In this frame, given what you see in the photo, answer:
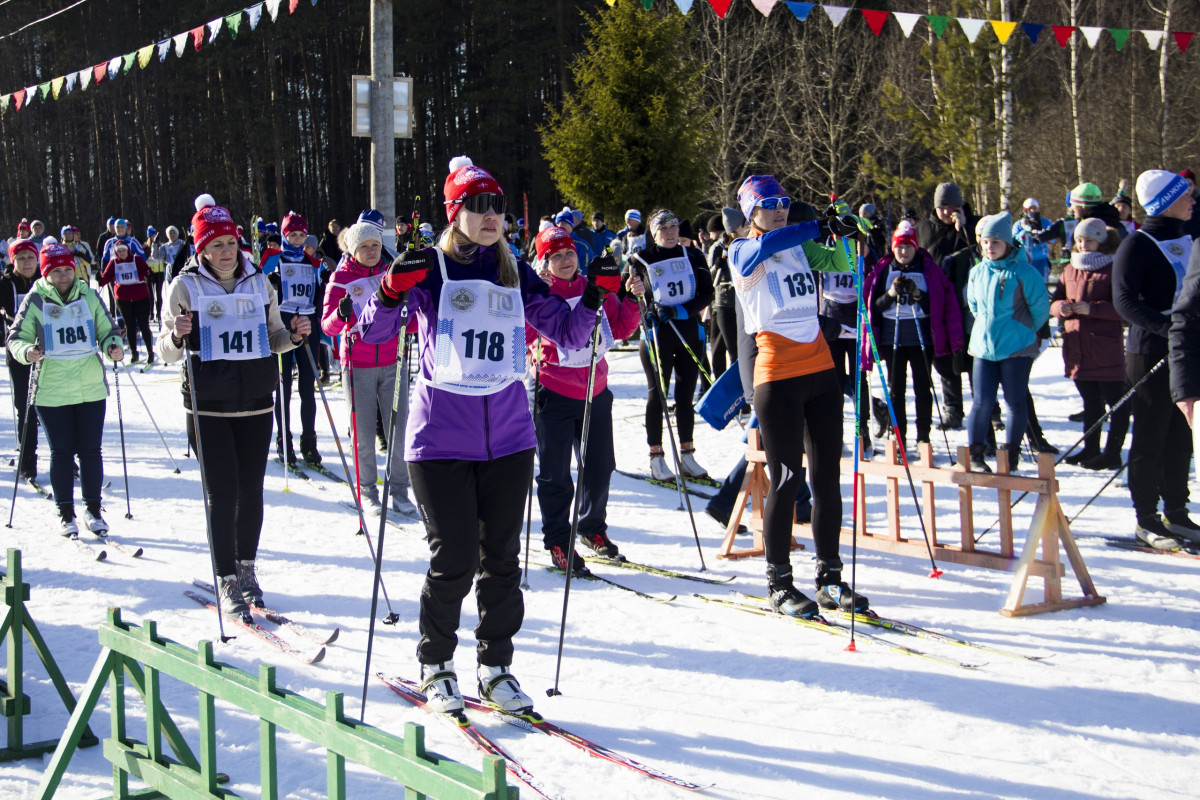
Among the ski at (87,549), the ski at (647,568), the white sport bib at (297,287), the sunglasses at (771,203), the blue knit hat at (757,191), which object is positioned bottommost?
the ski at (647,568)

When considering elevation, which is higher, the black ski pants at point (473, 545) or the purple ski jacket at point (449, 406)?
the purple ski jacket at point (449, 406)

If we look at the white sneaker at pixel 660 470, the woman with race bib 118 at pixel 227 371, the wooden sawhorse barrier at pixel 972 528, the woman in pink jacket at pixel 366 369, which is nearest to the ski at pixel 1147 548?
the wooden sawhorse barrier at pixel 972 528

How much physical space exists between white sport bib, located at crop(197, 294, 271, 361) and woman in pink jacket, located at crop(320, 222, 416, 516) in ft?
4.36

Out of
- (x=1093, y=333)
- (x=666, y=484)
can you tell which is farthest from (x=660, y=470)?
(x=1093, y=333)

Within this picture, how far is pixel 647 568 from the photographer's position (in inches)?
242

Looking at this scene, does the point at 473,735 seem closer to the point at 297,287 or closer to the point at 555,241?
the point at 555,241

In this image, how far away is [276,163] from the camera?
3572cm

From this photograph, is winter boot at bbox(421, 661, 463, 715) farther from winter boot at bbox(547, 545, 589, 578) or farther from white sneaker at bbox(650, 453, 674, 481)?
white sneaker at bbox(650, 453, 674, 481)

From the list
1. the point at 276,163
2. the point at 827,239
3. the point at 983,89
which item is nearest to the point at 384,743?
the point at 827,239

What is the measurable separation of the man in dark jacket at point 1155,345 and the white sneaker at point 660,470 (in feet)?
11.2

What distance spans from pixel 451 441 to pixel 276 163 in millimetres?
34644

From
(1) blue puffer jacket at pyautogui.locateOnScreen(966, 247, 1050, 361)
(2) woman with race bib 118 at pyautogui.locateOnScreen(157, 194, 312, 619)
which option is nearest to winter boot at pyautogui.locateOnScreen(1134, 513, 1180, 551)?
(1) blue puffer jacket at pyautogui.locateOnScreen(966, 247, 1050, 361)

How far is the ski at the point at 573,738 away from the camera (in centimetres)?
342

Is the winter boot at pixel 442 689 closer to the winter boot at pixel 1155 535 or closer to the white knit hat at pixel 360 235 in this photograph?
the white knit hat at pixel 360 235
